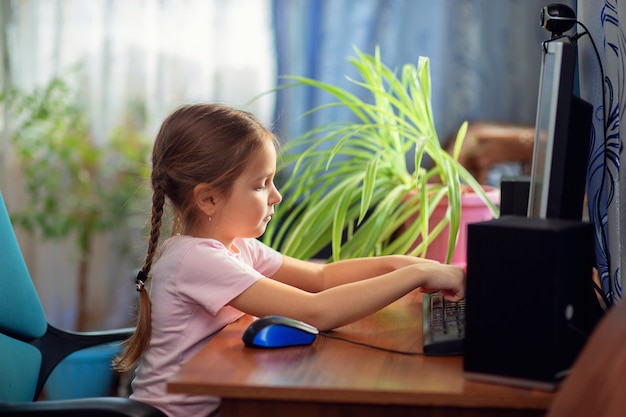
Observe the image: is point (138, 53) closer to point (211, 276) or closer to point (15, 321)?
point (15, 321)

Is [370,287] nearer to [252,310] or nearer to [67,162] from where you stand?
[252,310]

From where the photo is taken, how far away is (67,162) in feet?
11.1

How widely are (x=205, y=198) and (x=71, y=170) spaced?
7.05 feet

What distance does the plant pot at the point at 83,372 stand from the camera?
5.49 ft

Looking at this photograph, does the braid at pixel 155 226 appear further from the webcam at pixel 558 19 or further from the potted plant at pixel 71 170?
the potted plant at pixel 71 170

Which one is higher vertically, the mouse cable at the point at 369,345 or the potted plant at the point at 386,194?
the potted plant at the point at 386,194

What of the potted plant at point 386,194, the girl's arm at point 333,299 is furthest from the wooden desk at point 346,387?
the potted plant at point 386,194

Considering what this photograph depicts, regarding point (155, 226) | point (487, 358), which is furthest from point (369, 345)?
point (155, 226)

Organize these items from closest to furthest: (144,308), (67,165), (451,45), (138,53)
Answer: (144,308) → (451,45) → (67,165) → (138,53)

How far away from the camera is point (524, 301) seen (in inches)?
40.7

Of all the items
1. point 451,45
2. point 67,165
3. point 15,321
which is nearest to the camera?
point 15,321

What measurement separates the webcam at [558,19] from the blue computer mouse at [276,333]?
0.67 meters

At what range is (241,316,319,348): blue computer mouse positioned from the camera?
3.91 feet

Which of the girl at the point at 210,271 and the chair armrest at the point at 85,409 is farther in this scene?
the girl at the point at 210,271
